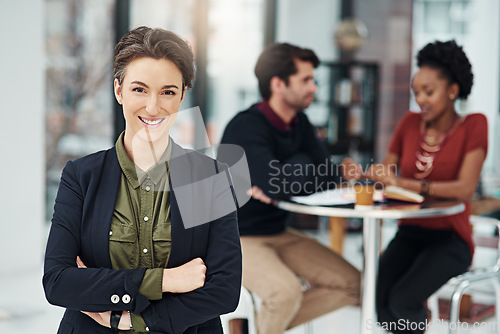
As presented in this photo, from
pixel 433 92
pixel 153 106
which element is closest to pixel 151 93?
pixel 153 106

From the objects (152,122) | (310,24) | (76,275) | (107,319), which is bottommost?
(107,319)

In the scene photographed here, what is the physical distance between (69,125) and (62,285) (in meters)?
3.78

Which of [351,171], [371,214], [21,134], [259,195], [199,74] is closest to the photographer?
[371,214]

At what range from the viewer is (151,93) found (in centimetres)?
129

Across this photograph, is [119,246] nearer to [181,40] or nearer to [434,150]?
[181,40]

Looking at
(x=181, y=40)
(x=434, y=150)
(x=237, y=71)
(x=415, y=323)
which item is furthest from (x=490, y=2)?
(x=181, y=40)

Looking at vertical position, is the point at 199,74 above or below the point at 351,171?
above

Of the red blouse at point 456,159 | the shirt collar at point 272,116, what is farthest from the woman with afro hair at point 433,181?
the shirt collar at point 272,116

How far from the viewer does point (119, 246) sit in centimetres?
133

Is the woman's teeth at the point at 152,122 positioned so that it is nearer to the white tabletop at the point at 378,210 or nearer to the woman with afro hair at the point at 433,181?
the white tabletop at the point at 378,210

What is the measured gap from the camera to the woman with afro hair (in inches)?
96.9

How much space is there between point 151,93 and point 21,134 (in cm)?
320

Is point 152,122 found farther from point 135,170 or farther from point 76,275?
point 76,275

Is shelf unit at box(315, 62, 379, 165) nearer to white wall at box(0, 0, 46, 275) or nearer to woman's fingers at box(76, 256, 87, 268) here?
white wall at box(0, 0, 46, 275)
